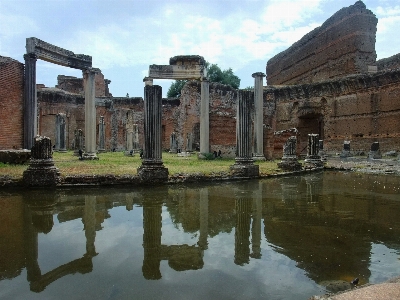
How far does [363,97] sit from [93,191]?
882 inches

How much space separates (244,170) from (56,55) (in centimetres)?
1015

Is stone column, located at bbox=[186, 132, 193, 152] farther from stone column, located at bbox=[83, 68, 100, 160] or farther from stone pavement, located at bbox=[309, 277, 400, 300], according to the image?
stone pavement, located at bbox=[309, 277, 400, 300]

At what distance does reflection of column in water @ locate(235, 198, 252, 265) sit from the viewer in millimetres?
3239

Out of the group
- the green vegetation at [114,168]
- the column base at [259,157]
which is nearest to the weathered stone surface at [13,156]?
the green vegetation at [114,168]

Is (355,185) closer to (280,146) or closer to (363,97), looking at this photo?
(280,146)

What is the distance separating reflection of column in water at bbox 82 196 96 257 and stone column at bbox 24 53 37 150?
25.0 ft

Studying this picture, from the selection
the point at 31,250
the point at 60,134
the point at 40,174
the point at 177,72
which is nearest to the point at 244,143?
the point at 40,174

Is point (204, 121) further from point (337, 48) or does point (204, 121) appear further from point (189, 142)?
point (337, 48)

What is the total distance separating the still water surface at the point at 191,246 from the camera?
2.55 metres

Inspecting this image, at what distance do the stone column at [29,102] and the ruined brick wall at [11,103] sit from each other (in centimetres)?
26

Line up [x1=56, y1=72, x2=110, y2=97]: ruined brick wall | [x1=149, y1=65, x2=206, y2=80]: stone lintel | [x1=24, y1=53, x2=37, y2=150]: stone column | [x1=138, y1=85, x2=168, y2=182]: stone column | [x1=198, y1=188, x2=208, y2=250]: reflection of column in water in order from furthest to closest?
[x1=56, y1=72, x2=110, y2=97]: ruined brick wall < [x1=149, y1=65, x2=206, y2=80]: stone lintel < [x1=24, y1=53, x2=37, y2=150]: stone column < [x1=138, y1=85, x2=168, y2=182]: stone column < [x1=198, y1=188, x2=208, y2=250]: reflection of column in water

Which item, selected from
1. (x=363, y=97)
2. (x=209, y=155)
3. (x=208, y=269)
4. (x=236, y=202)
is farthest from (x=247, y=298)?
(x=363, y=97)

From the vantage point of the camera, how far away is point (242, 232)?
4062 mm

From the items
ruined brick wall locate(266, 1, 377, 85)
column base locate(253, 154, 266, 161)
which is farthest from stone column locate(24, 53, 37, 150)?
ruined brick wall locate(266, 1, 377, 85)
